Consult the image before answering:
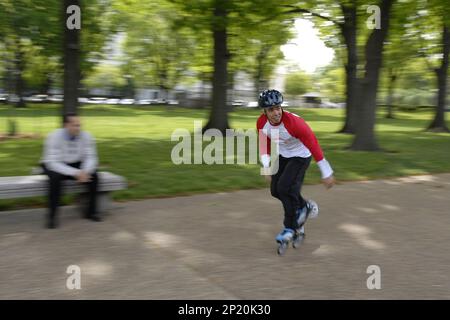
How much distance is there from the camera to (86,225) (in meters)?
5.88

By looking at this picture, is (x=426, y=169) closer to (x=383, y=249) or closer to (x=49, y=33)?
(x=383, y=249)

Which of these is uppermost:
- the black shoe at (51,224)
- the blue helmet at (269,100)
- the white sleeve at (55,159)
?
the blue helmet at (269,100)

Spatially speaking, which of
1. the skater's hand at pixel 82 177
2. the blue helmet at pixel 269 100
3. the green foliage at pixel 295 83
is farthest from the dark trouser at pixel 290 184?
the green foliage at pixel 295 83

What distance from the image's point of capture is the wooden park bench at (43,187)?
19.1ft

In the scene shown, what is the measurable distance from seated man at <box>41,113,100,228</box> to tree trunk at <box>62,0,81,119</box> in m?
3.41

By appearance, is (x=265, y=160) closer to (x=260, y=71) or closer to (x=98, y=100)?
(x=260, y=71)

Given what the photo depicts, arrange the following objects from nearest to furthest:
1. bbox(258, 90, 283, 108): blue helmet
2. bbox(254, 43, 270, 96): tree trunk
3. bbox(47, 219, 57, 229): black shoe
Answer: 1. bbox(258, 90, 283, 108): blue helmet
2. bbox(47, 219, 57, 229): black shoe
3. bbox(254, 43, 270, 96): tree trunk

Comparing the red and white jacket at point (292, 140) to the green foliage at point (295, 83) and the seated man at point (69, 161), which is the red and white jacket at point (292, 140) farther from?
the green foliage at point (295, 83)

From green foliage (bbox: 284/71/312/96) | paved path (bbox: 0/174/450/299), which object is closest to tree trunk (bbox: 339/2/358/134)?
paved path (bbox: 0/174/450/299)

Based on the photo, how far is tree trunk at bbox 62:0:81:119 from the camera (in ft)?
29.6

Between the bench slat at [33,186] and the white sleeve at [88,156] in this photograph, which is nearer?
the bench slat at [33,186]

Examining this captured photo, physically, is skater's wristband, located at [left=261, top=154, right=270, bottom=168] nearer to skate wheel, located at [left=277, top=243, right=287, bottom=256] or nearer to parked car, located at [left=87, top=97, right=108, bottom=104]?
skate wheel, located at [left=277, top=243, right=287, bottom=256]

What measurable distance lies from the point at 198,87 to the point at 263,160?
56.1m

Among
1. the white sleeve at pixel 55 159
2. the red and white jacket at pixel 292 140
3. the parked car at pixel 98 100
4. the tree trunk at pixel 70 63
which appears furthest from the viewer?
the parked car at pixel 98 100
